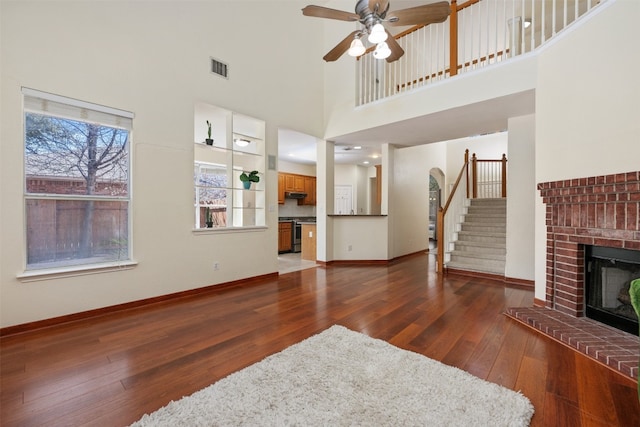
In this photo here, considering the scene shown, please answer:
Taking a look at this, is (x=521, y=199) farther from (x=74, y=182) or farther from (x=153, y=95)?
(x=74, y=182)

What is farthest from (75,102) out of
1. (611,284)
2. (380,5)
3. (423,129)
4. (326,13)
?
(611,284)

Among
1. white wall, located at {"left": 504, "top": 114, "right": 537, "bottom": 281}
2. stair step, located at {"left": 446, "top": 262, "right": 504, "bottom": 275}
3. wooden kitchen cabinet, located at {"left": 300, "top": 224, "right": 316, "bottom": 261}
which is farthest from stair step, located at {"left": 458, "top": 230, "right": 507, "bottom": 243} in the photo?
wooden kitchen cabinet, located at {"left": 300, "top": 224, "right": 316, "bottom": 261}

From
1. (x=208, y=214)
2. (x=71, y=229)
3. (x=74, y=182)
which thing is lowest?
(x=71, y=229)

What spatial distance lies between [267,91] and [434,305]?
3913 millimetres

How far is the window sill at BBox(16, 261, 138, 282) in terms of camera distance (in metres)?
2.41

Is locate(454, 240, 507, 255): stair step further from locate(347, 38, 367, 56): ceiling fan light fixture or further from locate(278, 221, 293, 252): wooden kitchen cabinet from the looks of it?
locate(347, 38, 367, 56): ceiling fan light fixture

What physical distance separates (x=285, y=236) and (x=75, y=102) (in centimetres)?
497

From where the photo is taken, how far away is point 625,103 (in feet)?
7.11

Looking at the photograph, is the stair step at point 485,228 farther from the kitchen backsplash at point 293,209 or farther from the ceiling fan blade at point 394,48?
the kitchen backsplash at point 293,209

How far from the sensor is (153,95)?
124 inches

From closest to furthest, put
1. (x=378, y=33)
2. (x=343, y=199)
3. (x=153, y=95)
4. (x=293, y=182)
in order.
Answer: (x=378, y=33) → (x=153, y=95) → (x=293, y=182) → (x=343, y=199)

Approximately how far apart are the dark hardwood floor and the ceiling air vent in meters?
3.00

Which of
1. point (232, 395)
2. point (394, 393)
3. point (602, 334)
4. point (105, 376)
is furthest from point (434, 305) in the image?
point (105, 376)

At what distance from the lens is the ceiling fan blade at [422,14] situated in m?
2.32
